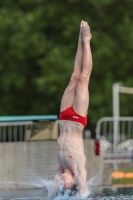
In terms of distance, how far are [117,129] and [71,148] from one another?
9.62 meters

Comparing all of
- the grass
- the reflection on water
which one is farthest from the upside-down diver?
the grass

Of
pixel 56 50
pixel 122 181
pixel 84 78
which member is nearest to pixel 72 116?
pixel 84 78

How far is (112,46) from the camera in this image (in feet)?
90.8

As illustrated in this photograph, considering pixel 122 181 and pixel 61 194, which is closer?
pixel 61 194

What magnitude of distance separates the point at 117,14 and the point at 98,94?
3.03m

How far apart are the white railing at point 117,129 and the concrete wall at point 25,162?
4323 mm

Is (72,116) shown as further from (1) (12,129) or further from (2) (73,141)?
(1) (12,129)

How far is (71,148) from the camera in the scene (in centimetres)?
1116

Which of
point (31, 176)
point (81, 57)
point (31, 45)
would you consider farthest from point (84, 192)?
point (31, 45)

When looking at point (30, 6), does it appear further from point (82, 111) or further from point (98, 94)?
point (82, 111)

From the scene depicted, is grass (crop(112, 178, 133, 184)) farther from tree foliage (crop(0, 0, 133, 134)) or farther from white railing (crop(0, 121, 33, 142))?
tree foliage (crop(0, 0, 133, 134))

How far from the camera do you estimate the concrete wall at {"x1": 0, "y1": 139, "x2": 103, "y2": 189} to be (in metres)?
15.5

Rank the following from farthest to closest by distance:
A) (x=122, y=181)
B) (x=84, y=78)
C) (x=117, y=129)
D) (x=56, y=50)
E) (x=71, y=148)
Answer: (x=56, y=50), (x=117, y=129), (x=122, y=181), (x=84, y=78), (x=71, y=148)

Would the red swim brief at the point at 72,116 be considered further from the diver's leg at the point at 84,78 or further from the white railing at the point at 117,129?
the white railing at the point at 117,129
